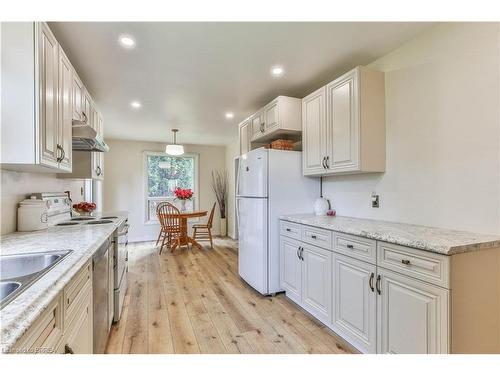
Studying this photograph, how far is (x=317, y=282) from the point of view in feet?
7.27

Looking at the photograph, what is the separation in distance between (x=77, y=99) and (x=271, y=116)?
1985mm

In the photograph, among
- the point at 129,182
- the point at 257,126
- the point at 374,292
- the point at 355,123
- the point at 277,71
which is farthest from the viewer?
the point at 129,182

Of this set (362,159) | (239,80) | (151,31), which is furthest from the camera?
(239,80)

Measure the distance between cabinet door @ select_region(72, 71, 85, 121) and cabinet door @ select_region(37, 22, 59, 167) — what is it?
502 millimetres

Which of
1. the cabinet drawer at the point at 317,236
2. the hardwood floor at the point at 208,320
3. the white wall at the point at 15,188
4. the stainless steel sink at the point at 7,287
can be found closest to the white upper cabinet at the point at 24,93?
the white wall at the point at 15,188

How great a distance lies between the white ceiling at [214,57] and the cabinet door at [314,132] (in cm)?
25

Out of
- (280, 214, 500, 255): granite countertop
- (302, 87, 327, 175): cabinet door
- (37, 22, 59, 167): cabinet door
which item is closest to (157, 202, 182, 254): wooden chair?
→ (302, 87, 327, 175): cabinet door

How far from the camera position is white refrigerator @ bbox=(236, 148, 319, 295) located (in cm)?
275

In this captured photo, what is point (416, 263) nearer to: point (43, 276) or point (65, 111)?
point (43, 276)

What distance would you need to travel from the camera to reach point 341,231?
1.93 metres

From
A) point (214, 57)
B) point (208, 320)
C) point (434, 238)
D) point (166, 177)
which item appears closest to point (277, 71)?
point (214, 57)
